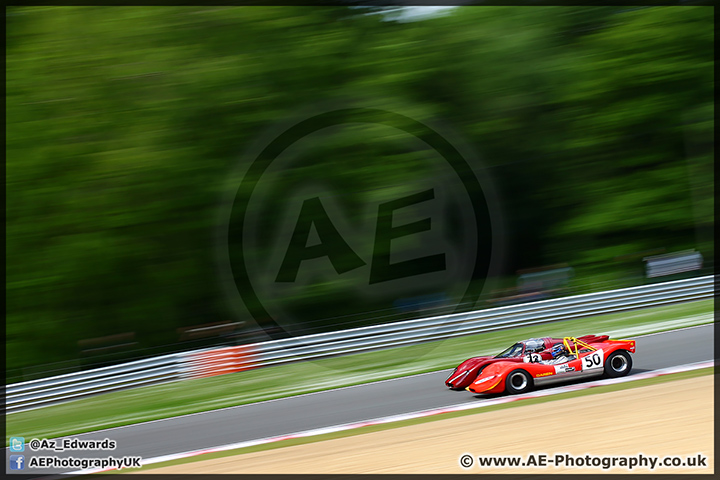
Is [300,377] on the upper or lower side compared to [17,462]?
upper

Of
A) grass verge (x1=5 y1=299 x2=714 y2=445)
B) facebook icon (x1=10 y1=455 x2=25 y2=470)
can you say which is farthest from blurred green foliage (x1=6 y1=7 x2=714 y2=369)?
facebook icon (x1=10 y1=455 x2=25 y2=470)

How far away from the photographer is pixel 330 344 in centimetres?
1019

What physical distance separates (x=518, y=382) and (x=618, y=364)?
1.19 m

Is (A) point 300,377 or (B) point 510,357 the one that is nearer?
(B) point 510,357

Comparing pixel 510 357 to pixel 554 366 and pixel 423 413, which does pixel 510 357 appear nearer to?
pixel 554 366

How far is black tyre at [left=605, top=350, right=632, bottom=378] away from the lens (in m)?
6.93

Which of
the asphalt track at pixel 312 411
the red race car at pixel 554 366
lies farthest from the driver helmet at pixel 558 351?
the asphalt track at pixel 312 411

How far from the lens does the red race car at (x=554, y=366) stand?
6.70 metres

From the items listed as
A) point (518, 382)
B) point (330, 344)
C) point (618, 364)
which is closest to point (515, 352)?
point (518, 382)

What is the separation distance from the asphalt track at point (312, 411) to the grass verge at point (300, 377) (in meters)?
0.49

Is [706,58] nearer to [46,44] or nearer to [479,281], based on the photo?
[479,281]

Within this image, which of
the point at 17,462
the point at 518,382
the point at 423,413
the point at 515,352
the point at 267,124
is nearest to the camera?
the point at 17,462

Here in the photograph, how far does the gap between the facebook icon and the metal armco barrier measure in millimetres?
3043

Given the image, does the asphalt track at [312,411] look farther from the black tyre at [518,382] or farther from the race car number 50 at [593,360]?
the race car number 50 at [593,360]
